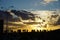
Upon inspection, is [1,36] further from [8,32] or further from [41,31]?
[41,31]

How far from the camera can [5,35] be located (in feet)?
80.6

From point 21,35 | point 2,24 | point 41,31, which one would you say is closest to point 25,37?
point 21,35

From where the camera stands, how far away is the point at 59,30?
24.4 m

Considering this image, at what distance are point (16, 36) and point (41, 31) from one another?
336cm

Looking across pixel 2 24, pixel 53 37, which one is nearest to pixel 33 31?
pixel 53 37

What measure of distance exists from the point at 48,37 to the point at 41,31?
1.34 m

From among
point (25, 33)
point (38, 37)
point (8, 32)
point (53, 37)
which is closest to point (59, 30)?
point (53, 37)

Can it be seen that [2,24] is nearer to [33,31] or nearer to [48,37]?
[33,31]

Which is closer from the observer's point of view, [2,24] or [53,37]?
[53,37]

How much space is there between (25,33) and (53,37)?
12.0 ft

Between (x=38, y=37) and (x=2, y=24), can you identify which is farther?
(x=2, y=24)

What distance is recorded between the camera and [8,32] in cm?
2464

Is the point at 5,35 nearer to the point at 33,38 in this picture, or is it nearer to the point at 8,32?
the point at 8,32

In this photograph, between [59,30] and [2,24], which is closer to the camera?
[59,30]
